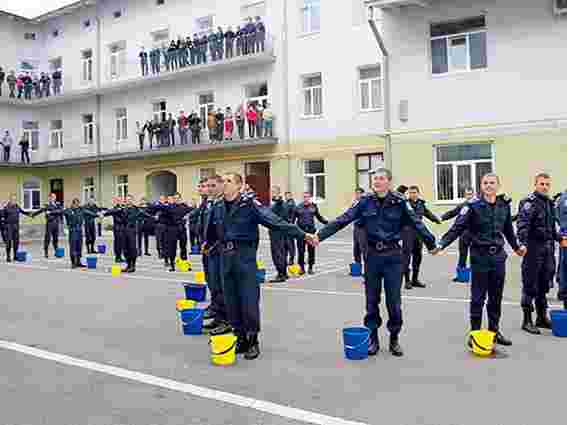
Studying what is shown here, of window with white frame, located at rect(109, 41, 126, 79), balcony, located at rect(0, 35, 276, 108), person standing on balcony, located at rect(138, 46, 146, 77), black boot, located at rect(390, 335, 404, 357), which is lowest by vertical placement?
black boot, located at rect(390, 335, 404, 357)

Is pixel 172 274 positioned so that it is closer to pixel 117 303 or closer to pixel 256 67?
pixel 117 303

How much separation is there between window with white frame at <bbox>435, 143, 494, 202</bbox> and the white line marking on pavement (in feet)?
54.5

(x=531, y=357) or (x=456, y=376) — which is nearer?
(x=456, y=376)

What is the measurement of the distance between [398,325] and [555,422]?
2242mm

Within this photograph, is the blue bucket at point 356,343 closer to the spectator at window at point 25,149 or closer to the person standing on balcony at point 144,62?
the person standing on balcony at point 144,62

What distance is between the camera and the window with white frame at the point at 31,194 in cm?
3722

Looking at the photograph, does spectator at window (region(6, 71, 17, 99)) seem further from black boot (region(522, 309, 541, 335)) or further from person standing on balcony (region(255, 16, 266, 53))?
black boot (region(522, 309, 541, 335))

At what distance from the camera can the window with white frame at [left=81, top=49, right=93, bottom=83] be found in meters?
35.2

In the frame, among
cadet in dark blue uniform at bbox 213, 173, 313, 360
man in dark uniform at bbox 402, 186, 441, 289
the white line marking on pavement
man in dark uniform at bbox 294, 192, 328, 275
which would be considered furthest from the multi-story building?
the white line marking on pavement

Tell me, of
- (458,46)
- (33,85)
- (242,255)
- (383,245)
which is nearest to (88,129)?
(33,85)

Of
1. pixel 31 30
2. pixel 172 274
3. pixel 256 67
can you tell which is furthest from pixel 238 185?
pixel 31 30

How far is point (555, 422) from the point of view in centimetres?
453

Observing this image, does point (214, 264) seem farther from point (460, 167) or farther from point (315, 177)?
point (315, 177)

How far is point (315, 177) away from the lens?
2566 centimetres
